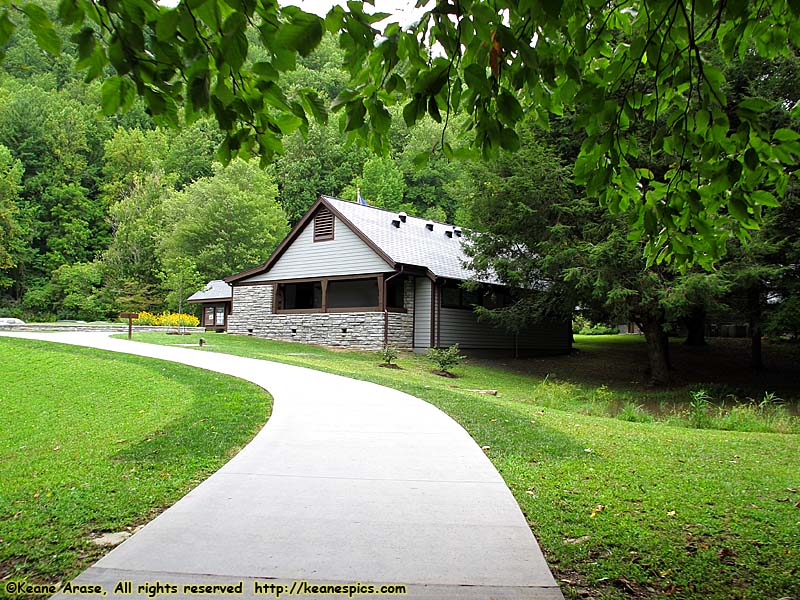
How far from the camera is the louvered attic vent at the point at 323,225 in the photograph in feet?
73.2

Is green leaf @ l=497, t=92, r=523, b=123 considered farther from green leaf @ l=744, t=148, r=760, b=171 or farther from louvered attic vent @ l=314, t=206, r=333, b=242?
louvered attic vent @ l=314, t=206, r=333, b=242

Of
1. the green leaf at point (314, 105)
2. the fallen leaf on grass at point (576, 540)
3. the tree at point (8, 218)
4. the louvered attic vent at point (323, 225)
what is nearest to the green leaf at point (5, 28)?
the green leaf at point (314, 105)

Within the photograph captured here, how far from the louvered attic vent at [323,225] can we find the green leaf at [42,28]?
65.6 ft

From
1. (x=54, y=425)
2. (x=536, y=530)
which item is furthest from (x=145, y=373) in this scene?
(x=536, y=530)

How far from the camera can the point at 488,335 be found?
2281cm

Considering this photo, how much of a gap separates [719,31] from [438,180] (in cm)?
4757

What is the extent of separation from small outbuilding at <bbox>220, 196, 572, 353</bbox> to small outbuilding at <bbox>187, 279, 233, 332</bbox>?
26.8 ft

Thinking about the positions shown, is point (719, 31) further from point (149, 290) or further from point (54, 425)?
point (149, 290)

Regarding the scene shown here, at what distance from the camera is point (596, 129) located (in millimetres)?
3191

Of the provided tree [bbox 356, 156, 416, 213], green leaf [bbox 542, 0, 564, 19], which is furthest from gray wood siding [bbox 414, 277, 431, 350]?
tree [bbox 356, 156, 416, 213]

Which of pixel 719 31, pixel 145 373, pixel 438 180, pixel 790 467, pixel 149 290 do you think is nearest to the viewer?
pixel 719 31

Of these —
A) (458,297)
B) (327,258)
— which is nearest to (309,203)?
(327,258)

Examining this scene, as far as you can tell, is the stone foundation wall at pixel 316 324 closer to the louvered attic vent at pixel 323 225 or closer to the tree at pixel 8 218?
the louvered attic vent at pixel 323 225

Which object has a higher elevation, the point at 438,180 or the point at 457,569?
the point at 438,180
